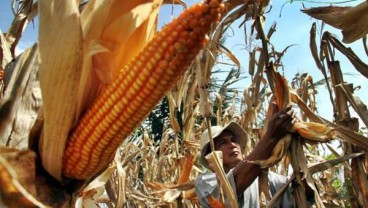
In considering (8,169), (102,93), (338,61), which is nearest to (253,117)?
(338,61)

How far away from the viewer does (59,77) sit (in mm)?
1161

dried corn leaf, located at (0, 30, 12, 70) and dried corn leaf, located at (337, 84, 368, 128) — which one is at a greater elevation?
dried corn leaf, located at (0, 30, 12, 70)

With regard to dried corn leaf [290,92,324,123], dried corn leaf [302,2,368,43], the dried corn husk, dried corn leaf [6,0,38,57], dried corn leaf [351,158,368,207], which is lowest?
dried corn leaf [351,158,368,207]

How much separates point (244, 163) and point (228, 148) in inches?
28.7

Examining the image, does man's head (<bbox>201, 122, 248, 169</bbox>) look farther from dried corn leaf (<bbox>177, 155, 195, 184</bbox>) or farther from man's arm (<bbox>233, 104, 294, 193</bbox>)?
man's arm (<bbox>233, 104, 294, 193</bbox>)

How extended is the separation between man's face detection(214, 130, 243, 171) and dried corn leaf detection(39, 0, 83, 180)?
1.95 metres

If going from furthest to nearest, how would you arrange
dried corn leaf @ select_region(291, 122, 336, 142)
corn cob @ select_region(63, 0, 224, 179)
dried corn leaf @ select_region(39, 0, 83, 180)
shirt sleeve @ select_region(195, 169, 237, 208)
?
1. shirt sleeve @ select_region(195, 169, 237, 208)
2. dried corn leaf @ select_region(291, 122, 336, 142)
3. dried corn leaf @ select_region(39, 0, 83, 180)
4. corn cob @ select_region(63, 0, 224, 179)

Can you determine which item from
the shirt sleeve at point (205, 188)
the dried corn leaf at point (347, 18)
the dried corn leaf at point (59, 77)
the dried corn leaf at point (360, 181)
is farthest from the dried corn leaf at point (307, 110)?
the dried corn leaf at point (59, 77)

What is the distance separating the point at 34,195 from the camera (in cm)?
113

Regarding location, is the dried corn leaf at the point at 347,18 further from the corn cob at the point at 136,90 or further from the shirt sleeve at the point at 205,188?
the shirt sleeve at the point at 205,188

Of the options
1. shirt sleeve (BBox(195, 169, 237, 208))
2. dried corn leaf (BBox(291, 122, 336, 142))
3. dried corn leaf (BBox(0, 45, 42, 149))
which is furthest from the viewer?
shirt sleeve (BBox(195, 169, 237, 208))

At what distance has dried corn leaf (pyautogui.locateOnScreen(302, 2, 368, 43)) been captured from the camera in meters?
1.66

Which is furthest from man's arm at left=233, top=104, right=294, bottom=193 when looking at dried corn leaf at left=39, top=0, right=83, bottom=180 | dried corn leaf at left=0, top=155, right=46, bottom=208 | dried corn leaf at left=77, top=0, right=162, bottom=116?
dried corn leaf at left=0, top=155, right=46, bottom=208

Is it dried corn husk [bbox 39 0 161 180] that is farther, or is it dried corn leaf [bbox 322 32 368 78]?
dried corn leaf [bbox 322 32 368 78]
